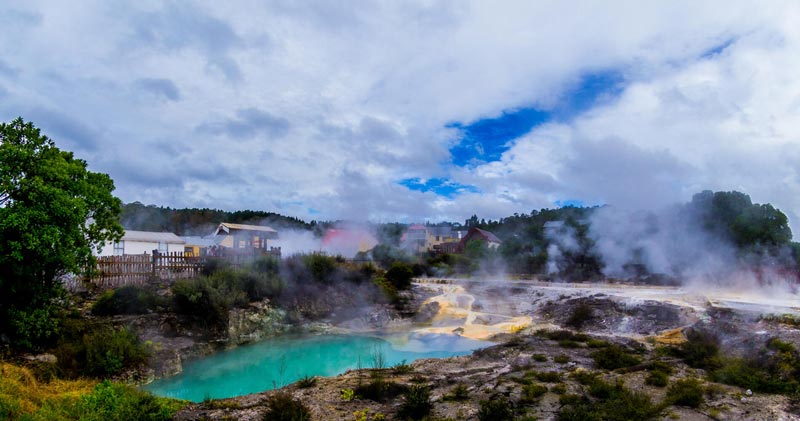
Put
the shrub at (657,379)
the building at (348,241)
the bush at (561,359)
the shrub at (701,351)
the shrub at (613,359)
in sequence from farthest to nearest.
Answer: the building at (348,241), the bush at (561,359), the shrub at (613,359), the shrub at (701,351), the shrub at (657,379)

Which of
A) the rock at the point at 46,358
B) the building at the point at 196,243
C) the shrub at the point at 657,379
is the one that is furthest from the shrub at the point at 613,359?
the building at the point at 196,243

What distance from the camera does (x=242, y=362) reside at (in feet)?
48.9

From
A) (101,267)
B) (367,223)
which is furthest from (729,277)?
(367,223)

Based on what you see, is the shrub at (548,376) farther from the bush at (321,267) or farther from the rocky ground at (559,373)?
the bush at (321,267)

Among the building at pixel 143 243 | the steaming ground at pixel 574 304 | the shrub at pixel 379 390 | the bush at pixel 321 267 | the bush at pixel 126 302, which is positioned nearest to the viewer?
the shrub at pixel 379 390

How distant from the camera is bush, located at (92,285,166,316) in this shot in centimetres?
1530

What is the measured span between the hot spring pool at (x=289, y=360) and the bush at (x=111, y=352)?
1051mm

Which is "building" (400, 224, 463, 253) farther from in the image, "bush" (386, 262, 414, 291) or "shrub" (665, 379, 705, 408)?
"shrub" (665, 379, 705, 408)

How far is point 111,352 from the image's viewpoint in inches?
475

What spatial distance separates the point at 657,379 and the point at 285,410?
26.3ft

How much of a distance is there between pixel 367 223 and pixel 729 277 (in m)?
35.2

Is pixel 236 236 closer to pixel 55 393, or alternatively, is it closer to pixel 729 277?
pixel 55 393

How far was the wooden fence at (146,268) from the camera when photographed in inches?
688

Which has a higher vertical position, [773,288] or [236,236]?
[236,236]
